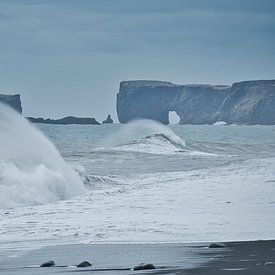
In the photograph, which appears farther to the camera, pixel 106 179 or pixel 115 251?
pixel 106 179

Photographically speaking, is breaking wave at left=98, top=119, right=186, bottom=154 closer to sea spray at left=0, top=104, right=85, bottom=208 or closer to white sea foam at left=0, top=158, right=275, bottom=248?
sea spray at left=0, top=104, right=85, bottom=208

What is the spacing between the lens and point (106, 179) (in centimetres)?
2411

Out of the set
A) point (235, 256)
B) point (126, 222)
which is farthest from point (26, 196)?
point (235, 256)

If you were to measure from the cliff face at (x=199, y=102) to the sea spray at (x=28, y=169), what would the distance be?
12113 cm

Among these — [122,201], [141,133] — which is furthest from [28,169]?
[141,133]

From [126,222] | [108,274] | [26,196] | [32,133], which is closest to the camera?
[108,274]

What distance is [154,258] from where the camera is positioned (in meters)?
10.8

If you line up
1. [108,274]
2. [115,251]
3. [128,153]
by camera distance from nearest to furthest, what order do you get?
[108,274] < [115,251] < [128,153]

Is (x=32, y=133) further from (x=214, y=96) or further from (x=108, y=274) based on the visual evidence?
(x=214, y=96)

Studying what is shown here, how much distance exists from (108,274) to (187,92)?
148 meters

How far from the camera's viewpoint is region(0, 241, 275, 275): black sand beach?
9.85 meters

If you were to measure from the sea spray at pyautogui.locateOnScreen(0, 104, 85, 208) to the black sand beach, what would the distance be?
599 centimetres

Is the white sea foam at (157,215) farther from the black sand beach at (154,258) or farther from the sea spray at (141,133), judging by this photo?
the sea spray at (141,133)

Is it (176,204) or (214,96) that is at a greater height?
(214,96)
